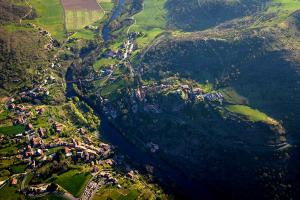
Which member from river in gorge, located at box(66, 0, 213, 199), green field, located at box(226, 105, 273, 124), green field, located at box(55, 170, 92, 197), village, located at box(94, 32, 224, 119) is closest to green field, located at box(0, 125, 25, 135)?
green field, located at box(55, 170, 92, 197)

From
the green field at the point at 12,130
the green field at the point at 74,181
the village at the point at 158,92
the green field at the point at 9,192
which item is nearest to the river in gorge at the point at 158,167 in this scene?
the village at the point at 158,92

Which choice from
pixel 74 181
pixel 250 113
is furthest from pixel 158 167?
pixel 250 113

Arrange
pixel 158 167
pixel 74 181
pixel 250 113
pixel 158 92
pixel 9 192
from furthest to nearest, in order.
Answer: pixel 158 92, pixel 250 113, pixel 158 167, pixel 74 181, pixel 9 192

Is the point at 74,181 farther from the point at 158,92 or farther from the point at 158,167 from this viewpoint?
the point at 158,92

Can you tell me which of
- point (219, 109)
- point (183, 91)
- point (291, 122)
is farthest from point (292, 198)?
point (183, 91)

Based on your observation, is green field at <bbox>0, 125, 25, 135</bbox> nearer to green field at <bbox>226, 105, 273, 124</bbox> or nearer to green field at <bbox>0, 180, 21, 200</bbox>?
green field at <bbox>0, 180, 21, 200</bbox>

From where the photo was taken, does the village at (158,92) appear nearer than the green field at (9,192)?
No

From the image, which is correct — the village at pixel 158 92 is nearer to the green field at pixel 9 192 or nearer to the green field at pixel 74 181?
the green field at pixel 74 181
